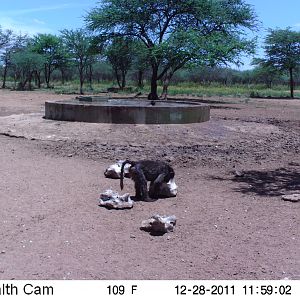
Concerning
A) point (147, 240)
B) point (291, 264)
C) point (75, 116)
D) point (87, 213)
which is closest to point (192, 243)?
point (147, 240)

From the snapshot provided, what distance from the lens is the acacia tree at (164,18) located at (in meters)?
27.7

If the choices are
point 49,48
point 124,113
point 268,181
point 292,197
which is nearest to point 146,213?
point 292,197

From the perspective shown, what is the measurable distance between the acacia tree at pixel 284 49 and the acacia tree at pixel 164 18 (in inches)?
529

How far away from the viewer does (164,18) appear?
96.5 feet

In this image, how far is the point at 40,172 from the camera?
8.20 meters

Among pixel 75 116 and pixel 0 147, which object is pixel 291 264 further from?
pixel 75 116

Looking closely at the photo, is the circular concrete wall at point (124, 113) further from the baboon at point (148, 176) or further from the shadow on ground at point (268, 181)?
the baboon at point (148, 176)

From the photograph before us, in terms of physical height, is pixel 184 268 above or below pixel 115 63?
below

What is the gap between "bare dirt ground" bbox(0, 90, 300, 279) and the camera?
172 inches

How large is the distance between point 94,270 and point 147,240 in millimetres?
967

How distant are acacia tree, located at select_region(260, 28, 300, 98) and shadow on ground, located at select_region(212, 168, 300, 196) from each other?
3520 cm

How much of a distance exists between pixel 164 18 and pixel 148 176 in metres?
24.2

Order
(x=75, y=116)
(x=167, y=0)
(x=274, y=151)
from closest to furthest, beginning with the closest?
1. (x=274, y=151)
2. (x=75, y=116)
3. (x=167, y=0)

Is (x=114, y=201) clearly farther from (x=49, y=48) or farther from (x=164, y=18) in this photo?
(x=49, y=48)
